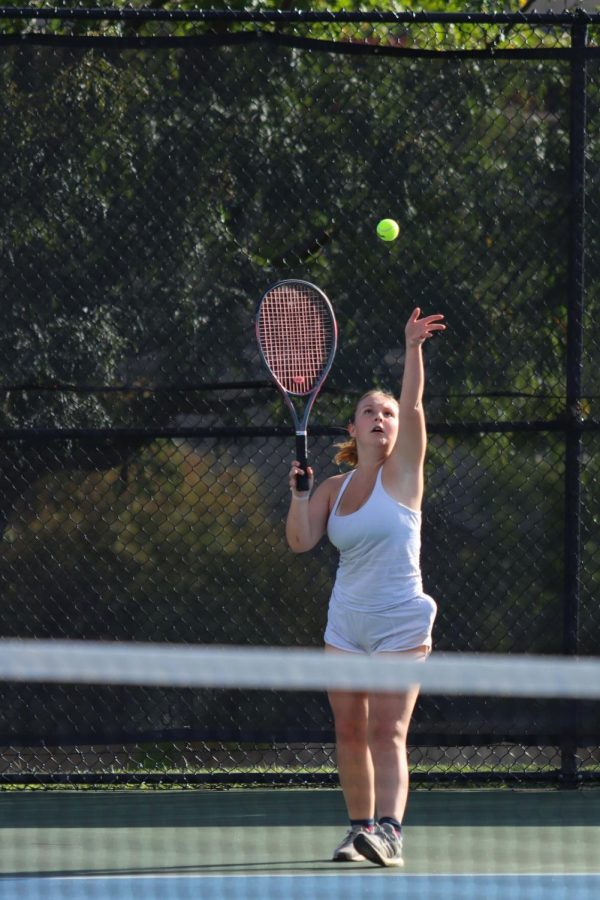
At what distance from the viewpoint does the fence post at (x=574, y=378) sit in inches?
209

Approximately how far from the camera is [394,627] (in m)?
4.10

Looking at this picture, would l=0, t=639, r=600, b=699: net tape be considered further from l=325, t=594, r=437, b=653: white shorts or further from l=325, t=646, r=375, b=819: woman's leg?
l=325, t=646, r=375, b=819: woman's leg

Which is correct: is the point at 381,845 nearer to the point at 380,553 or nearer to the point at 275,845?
the point at 275,845

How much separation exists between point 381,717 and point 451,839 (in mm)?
749

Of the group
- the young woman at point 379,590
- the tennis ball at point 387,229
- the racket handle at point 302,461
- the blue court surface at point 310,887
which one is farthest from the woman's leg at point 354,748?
the tennis ball at point 387,229

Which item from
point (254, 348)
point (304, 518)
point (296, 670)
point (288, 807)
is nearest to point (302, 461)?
point (304, 518)

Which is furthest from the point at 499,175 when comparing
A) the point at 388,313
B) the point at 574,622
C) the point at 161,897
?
the point at 161,897

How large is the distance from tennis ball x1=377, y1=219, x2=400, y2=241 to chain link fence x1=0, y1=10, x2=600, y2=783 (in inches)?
5.5

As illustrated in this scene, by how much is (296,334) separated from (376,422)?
73 centimetres

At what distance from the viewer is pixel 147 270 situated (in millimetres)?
5277

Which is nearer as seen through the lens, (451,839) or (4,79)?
(451,839)

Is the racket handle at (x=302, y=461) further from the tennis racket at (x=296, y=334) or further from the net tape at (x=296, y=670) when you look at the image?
the net tape at (x=296, y=670)

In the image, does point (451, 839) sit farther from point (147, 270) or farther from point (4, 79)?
point (4, 79)

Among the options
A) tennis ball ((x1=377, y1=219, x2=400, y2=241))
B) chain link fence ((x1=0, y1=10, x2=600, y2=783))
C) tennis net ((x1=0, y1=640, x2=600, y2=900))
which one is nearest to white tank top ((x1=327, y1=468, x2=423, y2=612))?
tennis net ((x1=0, y1=640, x2=600, y2=900))
